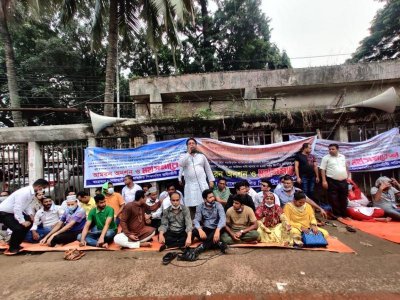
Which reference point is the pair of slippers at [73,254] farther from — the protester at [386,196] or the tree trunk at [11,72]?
the tree trunk at [11,72]

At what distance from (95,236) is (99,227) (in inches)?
6.9

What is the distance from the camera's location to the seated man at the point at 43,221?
5199 millimetres

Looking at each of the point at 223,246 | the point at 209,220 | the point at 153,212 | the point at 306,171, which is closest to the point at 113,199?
the point at 153,212

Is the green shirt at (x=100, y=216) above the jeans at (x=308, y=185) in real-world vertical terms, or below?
below

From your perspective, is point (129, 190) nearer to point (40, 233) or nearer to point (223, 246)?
point (40, 233)

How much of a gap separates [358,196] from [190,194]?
4094 millimetres

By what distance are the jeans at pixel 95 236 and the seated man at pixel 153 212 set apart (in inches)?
30.9

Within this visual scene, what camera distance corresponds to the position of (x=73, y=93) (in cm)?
1742

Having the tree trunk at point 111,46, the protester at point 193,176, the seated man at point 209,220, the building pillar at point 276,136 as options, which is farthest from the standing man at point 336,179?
the tree trunk at point 111,46

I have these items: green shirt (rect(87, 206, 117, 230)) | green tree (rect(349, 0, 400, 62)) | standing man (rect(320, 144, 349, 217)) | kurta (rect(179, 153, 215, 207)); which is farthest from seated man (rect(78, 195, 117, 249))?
green tree (rect(349, 0, 400, 62))

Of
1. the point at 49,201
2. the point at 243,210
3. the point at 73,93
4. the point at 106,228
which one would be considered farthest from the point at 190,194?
the point at 73,93

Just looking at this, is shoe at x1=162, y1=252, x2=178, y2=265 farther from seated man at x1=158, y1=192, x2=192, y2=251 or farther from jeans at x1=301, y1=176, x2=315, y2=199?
jeans at x1=301, y1=176, x2=315, y2=199

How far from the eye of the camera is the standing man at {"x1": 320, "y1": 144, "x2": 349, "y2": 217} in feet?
19.0

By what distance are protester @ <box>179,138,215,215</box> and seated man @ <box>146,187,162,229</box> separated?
75 cm
